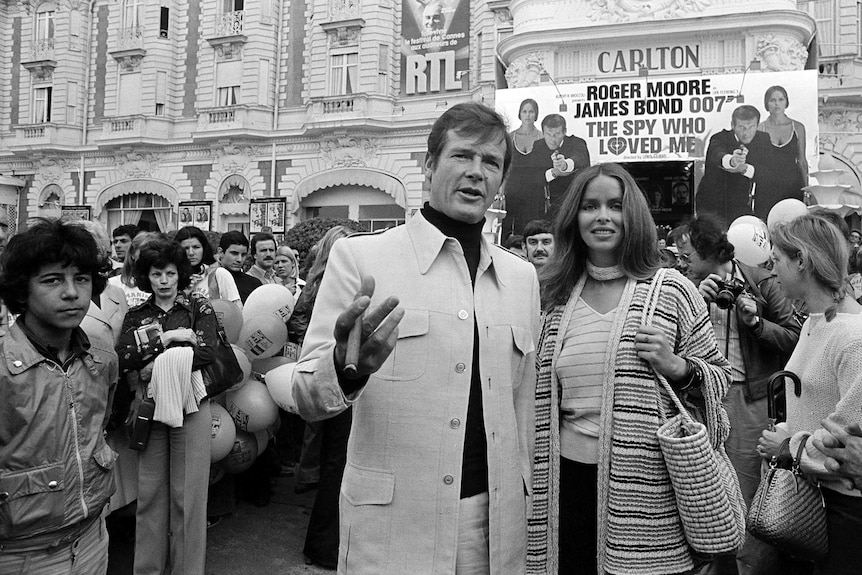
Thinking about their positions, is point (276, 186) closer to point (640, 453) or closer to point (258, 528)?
point (258, 528)

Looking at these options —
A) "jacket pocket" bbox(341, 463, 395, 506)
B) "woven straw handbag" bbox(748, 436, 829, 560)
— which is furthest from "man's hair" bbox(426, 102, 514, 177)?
"woven straw handbag" bbox(748, 436, 829, 560)

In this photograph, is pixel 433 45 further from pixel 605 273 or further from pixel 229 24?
pixel 605 273

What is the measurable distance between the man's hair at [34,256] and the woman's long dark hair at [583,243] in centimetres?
177

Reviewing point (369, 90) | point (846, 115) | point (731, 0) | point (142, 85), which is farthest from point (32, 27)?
point (846, 115)

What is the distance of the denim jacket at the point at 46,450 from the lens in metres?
2.31

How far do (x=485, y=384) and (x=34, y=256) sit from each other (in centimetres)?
179

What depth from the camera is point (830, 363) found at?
97.7 inches

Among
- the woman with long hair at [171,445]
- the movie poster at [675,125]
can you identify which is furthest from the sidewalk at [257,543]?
the movie poster at [675,125]

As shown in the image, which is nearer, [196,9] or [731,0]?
[731,0]

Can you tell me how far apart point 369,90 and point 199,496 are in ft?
70.6

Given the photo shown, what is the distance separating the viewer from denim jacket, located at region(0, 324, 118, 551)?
2.31 metres

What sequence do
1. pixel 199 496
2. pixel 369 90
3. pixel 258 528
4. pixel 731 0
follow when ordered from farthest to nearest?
pixel 369 90 → pixel 731 0 → pixel 258 528 → pixel 199 496

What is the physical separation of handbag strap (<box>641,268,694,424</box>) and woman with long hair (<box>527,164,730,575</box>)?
10 millimetres

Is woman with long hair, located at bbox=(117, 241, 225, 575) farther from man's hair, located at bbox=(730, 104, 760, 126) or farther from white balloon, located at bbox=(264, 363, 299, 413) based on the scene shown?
man's hair, located at bbox=(730, 104, 760, 126)
